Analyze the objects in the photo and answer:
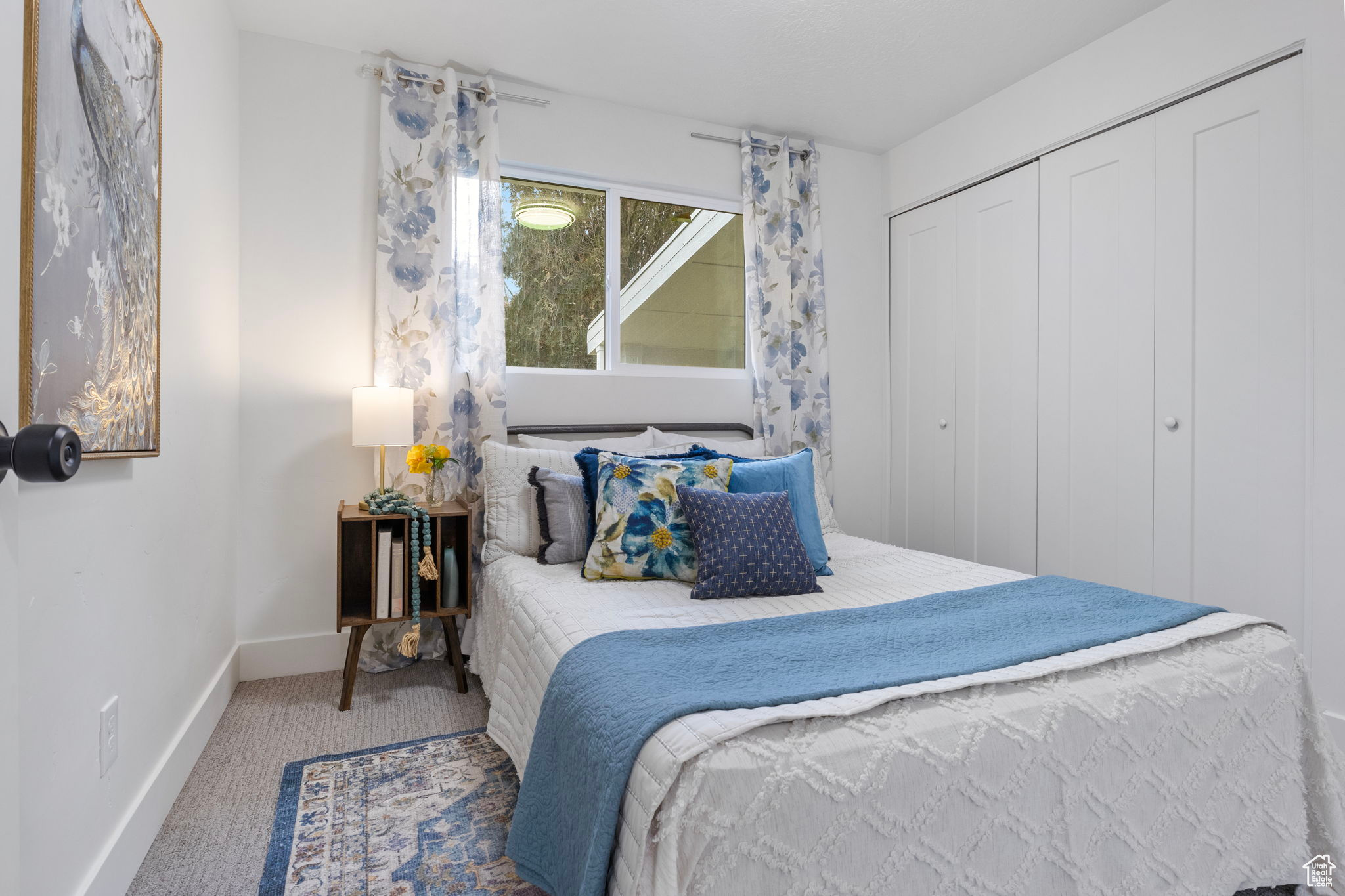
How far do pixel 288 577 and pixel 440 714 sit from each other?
918 mm

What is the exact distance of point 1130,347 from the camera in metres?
2.68

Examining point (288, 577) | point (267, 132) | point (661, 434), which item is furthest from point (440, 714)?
point (267, 132)

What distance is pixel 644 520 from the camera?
2262 mm

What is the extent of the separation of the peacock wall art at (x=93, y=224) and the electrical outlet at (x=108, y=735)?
21.0 inches

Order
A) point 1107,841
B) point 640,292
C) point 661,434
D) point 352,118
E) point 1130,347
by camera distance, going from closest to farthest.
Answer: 1. point 1107,841
2. point 1130,347
3. point 352,118
4. point 661,434
5. point 640,292

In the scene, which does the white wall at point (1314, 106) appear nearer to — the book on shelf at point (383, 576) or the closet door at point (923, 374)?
the closet door at point (923, 374)

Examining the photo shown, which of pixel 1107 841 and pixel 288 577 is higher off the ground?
pixel 288 577

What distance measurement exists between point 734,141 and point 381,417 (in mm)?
2259

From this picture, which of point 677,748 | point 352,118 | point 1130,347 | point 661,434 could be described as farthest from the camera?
point 661,434

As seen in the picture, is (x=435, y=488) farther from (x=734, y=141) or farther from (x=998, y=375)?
(x=998, y=375)

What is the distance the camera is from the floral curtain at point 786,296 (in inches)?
140

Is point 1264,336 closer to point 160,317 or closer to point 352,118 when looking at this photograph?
point 160,317

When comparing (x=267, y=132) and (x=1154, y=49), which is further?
(x=267, y=132)

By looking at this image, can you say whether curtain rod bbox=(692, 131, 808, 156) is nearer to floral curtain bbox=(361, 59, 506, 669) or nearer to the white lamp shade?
floral curtain bbox=(361, 59, 506, 669)
